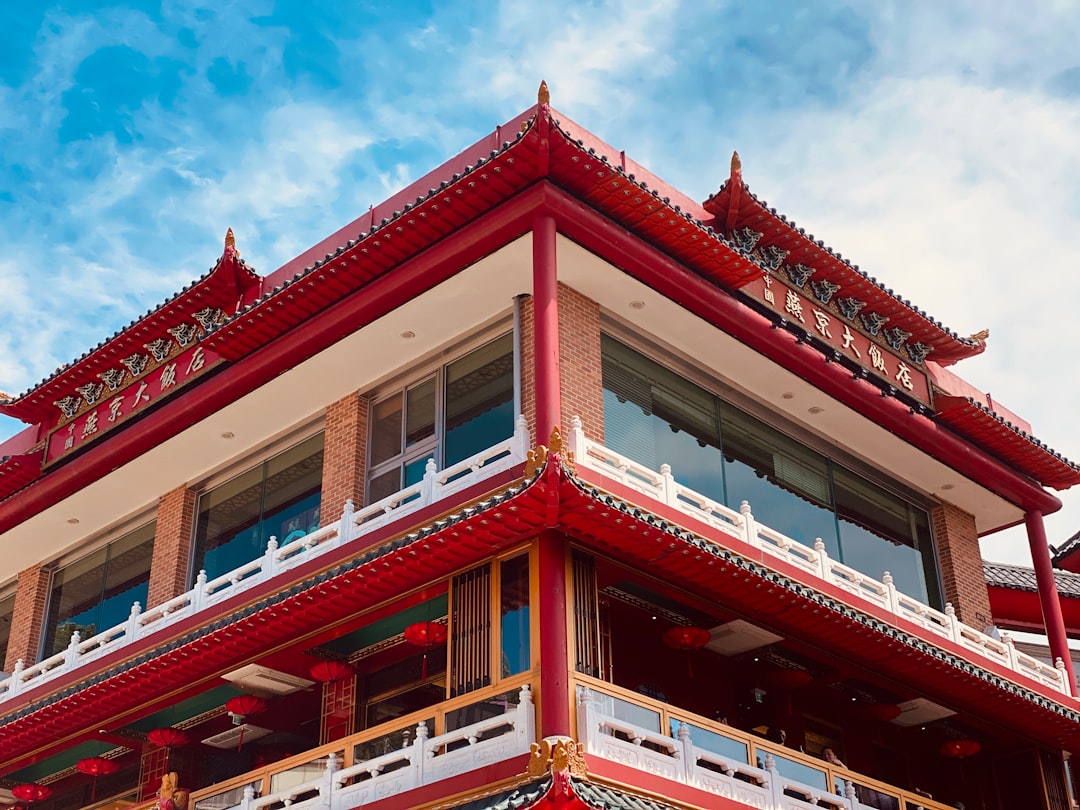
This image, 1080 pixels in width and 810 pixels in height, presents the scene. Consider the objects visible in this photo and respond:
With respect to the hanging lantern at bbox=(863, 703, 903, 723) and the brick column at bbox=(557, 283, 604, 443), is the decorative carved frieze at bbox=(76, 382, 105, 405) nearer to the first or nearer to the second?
the brick column at bbox=(557, 283, 604, 443)

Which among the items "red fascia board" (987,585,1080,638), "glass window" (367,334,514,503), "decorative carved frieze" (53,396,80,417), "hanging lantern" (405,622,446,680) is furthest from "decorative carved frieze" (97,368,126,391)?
"red fascia board" (987,585,1080,638)

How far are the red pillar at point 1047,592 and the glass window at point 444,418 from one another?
1028 centimetres

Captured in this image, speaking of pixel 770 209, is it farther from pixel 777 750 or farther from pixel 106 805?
pixel 106 805

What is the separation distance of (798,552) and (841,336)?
3507 mm

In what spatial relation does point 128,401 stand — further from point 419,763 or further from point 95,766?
point 419,763

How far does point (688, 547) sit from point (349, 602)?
4265 mm

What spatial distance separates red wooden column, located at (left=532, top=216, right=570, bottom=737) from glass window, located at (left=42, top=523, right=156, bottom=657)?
9371mm

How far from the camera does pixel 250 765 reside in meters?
21.2

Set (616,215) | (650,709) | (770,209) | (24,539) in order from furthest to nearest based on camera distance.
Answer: (24,539)
(770,209)
(616,215)
(650,709)

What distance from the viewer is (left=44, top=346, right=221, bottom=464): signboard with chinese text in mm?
22109

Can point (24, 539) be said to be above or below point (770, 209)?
below

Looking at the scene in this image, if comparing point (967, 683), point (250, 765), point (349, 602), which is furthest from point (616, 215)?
point (250, 765)

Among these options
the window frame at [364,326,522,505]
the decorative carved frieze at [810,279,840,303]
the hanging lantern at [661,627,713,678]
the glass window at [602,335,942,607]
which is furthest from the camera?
the decorative carved frieze at [810,279,840,303]

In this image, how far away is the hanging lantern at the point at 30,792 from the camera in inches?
889
